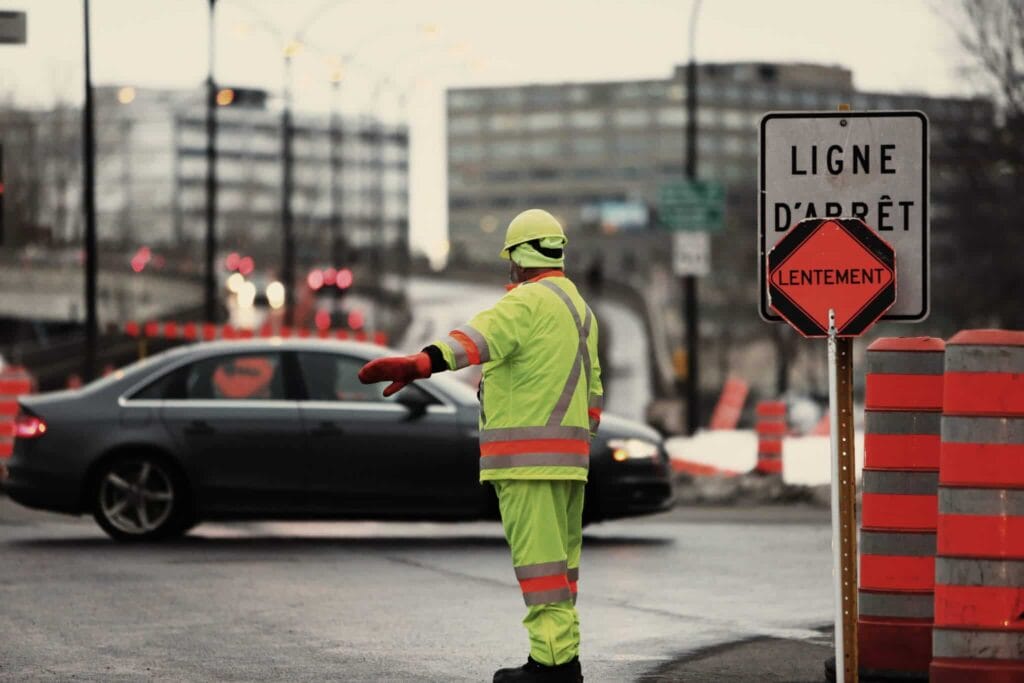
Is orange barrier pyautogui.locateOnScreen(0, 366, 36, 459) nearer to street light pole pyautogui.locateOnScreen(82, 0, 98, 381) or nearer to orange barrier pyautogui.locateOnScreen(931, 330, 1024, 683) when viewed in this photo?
street light pole pyautogui.locateOnScreen(82, 0, 98, 381)

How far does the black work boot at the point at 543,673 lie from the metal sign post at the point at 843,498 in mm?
993

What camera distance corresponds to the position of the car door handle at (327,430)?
49.7ft

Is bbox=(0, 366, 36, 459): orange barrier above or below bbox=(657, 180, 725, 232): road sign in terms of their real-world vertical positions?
below

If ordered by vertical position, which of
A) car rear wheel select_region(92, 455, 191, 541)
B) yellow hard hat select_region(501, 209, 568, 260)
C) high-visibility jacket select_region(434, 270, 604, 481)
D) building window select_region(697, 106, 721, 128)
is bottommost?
car rear wheel select_region(92, 455, 191, 541)

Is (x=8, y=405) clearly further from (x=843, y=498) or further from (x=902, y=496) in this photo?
(x=843, y=498)

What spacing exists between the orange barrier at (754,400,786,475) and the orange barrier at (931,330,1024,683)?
14314mm

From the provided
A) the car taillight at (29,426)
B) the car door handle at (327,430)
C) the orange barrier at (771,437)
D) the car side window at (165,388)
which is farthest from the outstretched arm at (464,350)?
the orange barrier at (771,437)

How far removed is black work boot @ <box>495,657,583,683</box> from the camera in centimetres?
813

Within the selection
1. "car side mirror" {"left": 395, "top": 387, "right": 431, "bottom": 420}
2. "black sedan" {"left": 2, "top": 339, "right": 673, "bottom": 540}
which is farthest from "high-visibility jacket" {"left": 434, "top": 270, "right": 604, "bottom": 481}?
"car side mirror" {"left": 395, "top": 387, "right": 431, "bottom": 420}

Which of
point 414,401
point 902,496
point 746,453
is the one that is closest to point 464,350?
point 902,496

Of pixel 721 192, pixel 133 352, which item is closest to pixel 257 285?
pixel 133 352

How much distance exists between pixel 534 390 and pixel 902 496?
1704 mm

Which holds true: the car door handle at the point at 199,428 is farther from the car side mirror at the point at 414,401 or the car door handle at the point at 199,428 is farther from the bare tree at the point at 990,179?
the bare tree at the point at 990,179

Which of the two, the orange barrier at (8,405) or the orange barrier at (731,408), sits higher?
the orange barrier at (8,405)
